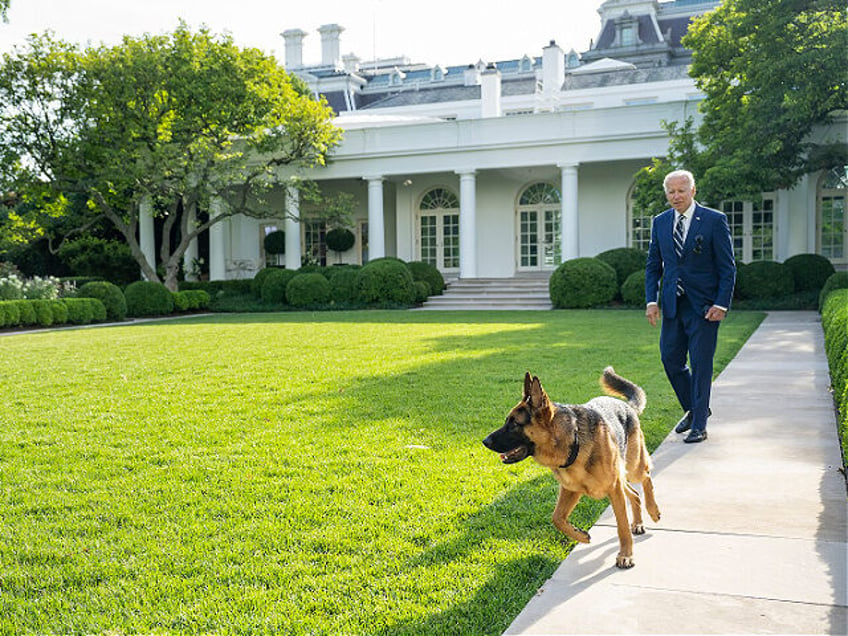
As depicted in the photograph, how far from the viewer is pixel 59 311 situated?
1870 centimetres

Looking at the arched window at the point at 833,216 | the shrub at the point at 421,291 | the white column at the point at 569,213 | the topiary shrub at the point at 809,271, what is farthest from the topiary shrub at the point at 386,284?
the arched window at the point at 833,216

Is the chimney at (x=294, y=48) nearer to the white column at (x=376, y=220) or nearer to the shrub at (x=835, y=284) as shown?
the white column at (x=376, y=220)

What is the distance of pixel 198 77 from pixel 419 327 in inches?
533

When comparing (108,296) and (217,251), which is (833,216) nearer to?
(217,251)

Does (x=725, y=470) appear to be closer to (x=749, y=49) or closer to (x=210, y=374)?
(x=210, y=374)

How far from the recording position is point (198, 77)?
2394 cm

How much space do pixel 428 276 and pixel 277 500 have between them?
2063 centimetres

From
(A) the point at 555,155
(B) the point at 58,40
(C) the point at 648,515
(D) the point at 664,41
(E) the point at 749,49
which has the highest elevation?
(D) the point at 664,41

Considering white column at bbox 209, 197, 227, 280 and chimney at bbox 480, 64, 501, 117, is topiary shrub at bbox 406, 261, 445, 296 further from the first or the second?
white column at bbox 209, 197, 227, 280

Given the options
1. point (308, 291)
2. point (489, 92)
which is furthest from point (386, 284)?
point (489, 92)

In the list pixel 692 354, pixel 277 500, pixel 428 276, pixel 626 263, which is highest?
pixel 626 263

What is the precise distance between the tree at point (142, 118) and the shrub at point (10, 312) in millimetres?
6666

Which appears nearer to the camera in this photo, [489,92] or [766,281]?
[766,281]

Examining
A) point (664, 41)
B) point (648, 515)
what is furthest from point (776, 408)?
point (664, 41)
